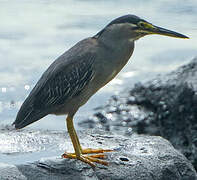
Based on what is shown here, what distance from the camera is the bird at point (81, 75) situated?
22.1ft

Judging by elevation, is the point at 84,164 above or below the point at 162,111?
above

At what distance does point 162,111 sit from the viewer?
379 inches

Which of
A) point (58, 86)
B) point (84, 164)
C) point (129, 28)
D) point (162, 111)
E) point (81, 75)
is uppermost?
point (129, 28)

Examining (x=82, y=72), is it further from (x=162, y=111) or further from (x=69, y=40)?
(x=69, y=40)

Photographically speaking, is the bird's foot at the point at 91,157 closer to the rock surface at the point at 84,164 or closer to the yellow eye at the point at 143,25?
the rock surface at the point at 84,164

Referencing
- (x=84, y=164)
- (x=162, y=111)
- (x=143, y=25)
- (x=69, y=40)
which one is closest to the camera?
(x=84, y=164)

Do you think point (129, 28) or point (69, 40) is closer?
point (129, 28)

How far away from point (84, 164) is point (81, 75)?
767 mm

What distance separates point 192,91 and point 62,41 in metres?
4.68

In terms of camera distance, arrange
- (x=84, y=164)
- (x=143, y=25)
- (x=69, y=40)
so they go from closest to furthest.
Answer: (x=84, y=164)
(x=143, y=25)
(x=69, y=40)

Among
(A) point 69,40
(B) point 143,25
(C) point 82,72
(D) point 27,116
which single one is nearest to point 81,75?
(C) point 82,72

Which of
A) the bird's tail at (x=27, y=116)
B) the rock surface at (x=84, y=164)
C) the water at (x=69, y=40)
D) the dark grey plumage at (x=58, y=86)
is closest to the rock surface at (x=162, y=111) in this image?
the water at (x=69, y=40)

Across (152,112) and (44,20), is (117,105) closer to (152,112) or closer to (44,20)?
(152,112)

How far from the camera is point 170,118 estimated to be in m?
9.46
